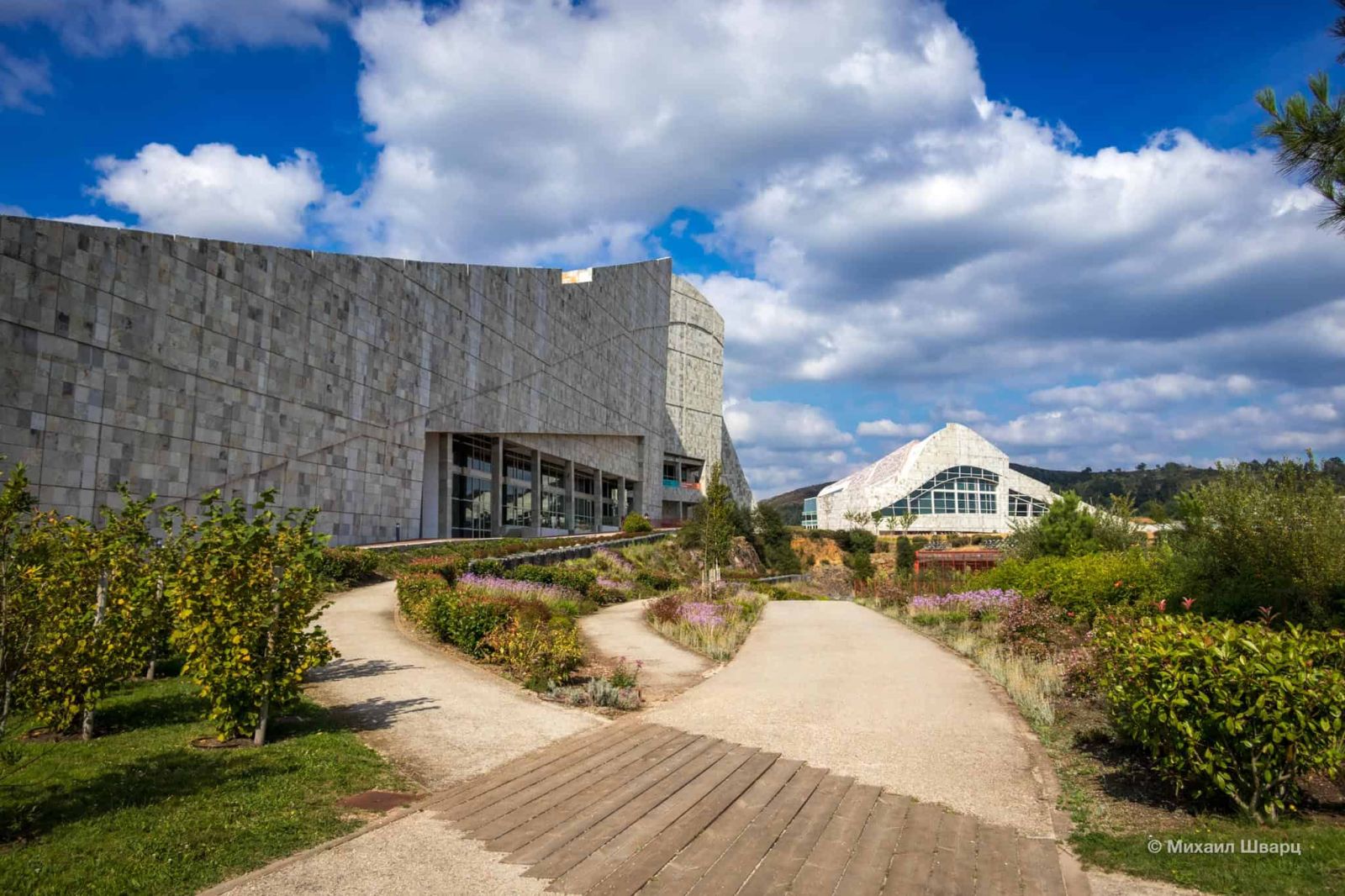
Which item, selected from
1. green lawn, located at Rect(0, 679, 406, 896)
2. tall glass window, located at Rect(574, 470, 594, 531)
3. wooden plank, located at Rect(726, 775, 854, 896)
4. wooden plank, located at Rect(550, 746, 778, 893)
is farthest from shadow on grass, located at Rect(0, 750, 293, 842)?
tall glass window, located at Rect(574, 470, 594, 531)

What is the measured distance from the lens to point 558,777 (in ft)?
21.5

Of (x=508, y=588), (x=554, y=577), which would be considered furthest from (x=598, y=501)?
(x=508, y=588)

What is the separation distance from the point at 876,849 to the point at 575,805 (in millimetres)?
2107

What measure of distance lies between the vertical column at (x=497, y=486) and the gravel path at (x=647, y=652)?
26.2 metres

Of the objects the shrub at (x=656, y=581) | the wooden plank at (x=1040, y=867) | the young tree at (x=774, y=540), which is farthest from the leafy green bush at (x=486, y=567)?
the young tree at (x=774, y=540)

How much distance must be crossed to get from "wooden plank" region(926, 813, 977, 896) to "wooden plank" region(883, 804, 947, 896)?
37 millimetres

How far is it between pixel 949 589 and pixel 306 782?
806 inches

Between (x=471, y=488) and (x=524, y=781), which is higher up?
(x=471, y=488)

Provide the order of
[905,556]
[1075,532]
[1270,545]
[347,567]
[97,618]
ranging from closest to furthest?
[97,618] < [1270,545] < [347,567] < [1075,532] < [905,556]

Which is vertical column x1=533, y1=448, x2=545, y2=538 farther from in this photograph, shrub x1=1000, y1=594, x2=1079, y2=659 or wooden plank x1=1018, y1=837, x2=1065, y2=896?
wooden plank x1=1018, y1=837, x2=1065, y2=896

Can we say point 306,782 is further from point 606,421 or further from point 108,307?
point 606,421

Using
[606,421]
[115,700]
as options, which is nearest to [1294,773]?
[115,700]

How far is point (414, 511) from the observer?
35.9 m

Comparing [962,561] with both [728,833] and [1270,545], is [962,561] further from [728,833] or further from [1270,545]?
[728,833]
